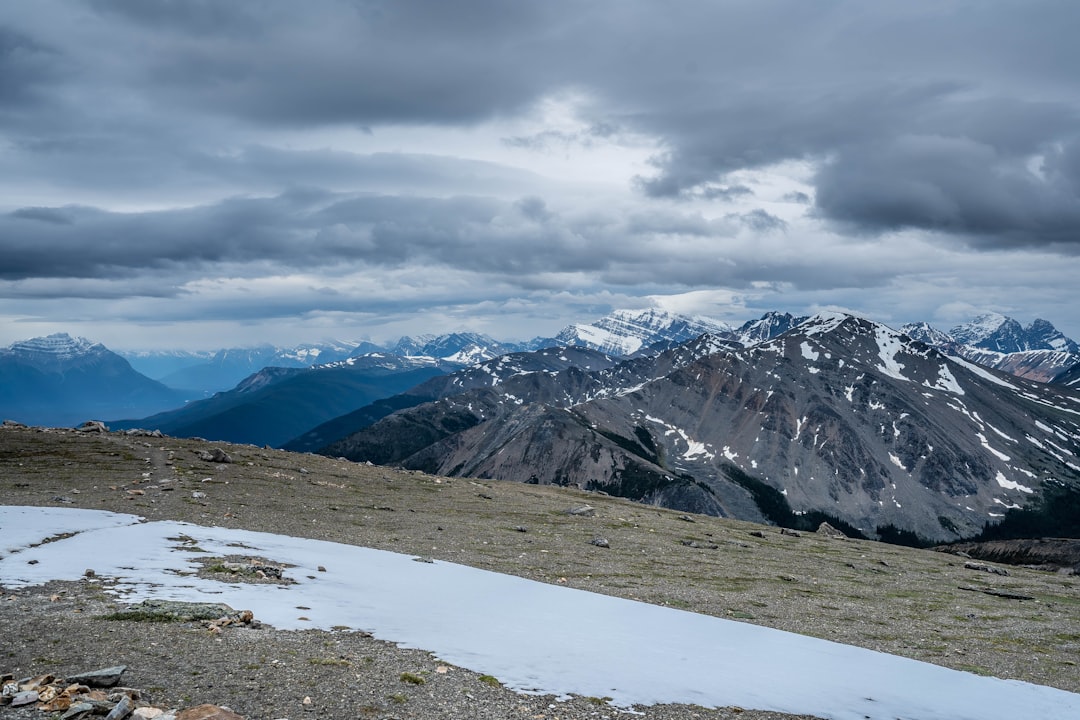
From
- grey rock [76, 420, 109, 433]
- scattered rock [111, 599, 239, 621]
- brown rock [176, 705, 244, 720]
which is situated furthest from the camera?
grey rock [76, 420, 109, 433]

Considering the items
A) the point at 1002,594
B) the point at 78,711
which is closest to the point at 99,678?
the point at 78,711

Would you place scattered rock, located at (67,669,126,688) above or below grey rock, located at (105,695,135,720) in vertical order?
below

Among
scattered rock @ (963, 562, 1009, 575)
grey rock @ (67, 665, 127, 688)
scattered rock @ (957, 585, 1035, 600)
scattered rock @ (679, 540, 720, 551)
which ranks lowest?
scattered rock @ (963, 562, 1009, 575)

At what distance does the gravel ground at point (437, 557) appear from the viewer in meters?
20.2

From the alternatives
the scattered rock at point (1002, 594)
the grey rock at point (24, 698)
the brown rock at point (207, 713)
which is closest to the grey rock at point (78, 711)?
the grey rock at point (24, 698)

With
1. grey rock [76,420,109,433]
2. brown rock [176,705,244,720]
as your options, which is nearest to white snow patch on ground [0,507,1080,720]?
brown rock [176,705,244,720]

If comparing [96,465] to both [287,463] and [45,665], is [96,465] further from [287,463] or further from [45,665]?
[45,665]

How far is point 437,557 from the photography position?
→ 4509 centimetres

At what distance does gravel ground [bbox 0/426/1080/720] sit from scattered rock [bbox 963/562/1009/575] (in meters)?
2.56

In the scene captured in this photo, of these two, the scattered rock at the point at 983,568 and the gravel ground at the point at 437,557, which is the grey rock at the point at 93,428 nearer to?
the gravel ground at the point at 437,557

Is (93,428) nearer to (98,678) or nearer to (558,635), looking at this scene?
(98,678)

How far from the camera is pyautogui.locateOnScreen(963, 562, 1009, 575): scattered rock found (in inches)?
3009

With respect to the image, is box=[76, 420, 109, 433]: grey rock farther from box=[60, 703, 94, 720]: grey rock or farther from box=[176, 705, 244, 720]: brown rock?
box=[176, 705, 244, 720]: brown rock

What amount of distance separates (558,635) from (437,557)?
18.6 m
